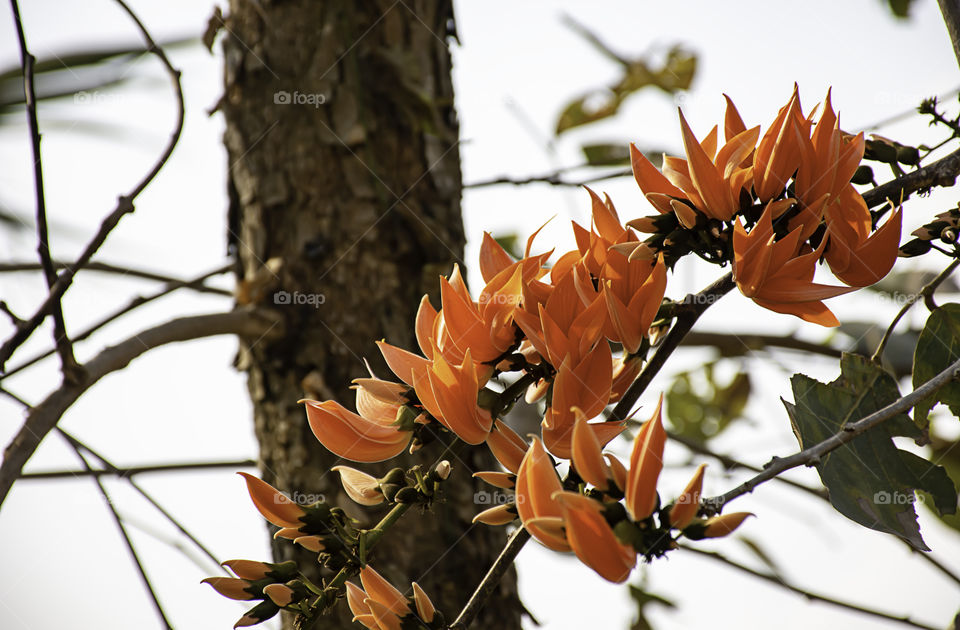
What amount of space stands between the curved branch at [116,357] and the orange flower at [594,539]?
1.47ft

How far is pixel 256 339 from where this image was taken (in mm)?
1038

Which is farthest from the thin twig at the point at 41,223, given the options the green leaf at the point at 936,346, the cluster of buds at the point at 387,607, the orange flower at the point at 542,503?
the green leaf at the point at 936,346

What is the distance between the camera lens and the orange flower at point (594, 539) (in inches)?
15.1

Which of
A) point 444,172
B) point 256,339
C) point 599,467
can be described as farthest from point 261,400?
point 599,467

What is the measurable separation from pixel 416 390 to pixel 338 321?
550 millimetres

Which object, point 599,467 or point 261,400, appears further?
point 261,400

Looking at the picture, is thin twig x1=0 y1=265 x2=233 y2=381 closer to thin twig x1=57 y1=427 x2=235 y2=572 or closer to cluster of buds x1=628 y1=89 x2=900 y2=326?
thin twig x1=57 y1=427 x2=235 y2=572

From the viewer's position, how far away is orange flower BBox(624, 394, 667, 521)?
39cm

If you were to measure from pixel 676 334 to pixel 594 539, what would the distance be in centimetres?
18

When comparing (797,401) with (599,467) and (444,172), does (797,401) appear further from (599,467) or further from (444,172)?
(444,172)

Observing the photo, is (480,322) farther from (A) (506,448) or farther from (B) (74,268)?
(B) (74,268)

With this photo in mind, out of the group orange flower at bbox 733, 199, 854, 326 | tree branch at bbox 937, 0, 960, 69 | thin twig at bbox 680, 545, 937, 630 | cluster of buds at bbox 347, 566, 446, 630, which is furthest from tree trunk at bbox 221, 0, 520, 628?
tree branch at bbox 937, 0, 960, 69
